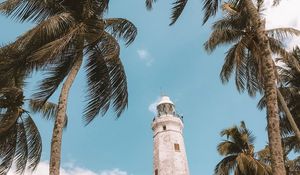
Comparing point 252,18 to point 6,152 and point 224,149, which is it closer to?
point 6,152

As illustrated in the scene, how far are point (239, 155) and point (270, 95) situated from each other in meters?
15.5

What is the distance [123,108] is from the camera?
547 inches

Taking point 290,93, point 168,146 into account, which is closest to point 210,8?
point 290,93

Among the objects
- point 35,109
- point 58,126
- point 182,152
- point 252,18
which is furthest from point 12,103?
point 182,152

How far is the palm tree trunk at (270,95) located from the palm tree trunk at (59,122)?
596 cm

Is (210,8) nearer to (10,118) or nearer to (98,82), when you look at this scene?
(98,82)

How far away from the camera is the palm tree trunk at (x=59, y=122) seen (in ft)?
34.5

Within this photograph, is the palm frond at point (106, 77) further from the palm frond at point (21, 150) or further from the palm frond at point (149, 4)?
the palm frond at point (21, 150)

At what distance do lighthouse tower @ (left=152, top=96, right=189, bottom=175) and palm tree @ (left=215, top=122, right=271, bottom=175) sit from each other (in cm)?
1424

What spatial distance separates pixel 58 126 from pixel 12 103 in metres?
5.56

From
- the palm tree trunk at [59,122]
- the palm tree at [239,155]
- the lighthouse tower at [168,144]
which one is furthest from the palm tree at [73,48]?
the lighthouse tower at [168,144]

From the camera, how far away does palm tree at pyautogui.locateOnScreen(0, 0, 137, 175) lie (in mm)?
11383

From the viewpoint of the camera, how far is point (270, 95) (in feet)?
39.8

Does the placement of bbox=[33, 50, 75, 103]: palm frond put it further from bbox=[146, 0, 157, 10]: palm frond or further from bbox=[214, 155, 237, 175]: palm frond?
bbox=[214, 155, 237, 175]: palm frond
